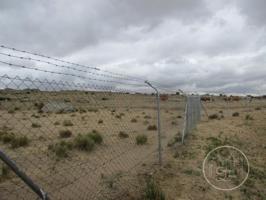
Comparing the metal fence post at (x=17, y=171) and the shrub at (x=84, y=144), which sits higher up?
the metal fence post at (x=17, y=171)

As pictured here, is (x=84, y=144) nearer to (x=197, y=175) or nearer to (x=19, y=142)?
(x=19, y=142)

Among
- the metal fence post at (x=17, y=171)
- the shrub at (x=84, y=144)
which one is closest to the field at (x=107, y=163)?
the shrub at (x=84, y=144)

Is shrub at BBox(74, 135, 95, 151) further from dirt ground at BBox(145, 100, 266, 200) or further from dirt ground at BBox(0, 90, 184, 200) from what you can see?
dirt ground at BBox(145, 100, 266, 200)

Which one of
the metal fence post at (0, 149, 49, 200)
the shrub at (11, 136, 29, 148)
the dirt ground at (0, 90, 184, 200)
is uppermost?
the metal fence post at (0, 149, 49, 200)

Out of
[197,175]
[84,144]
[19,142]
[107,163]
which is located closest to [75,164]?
[107,163]

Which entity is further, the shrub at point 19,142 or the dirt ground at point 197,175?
the shrub at point 19,142

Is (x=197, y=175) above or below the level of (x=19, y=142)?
below

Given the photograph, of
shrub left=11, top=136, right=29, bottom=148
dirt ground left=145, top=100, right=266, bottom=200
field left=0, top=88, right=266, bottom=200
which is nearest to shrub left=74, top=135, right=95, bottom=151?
field left=0, top=88, right=266, bottom=200

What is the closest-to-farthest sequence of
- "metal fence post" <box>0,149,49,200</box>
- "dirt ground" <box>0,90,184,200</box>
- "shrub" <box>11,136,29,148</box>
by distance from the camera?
"metal fence post" <box>0,149,49,200</box> → "dirt ground" <box>0,90,184,200</box> → "shrub" <box>11,136,29,148</box>

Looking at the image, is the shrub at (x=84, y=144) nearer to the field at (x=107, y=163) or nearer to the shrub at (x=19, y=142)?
the field at (x=107, y=163)

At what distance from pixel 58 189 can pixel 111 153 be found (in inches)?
163

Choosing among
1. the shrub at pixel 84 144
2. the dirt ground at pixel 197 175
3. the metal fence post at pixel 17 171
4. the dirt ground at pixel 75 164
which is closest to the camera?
the metal fence post at pixel 17 171

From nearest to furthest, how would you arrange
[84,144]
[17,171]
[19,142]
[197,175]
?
[17,171] → [197,175] → [84,144] → [19,142]

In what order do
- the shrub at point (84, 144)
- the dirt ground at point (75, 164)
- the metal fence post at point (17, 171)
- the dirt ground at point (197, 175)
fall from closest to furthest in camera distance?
the metal fence post at point (17, 171) < the dirt ground at point (75, 164) < the dirt ground at point (197, 175) < the shrub at point (84, 144)
